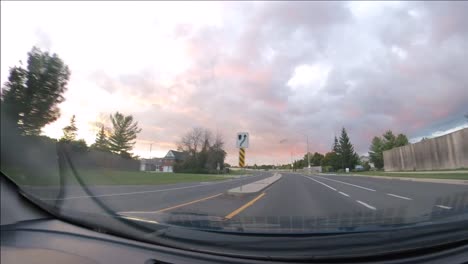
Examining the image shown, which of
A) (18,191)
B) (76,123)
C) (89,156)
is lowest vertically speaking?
(18,191)

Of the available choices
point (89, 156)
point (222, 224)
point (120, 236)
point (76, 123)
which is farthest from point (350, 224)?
point (89, 156)

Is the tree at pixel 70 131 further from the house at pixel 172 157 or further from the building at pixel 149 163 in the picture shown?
the house at pixel 172 157

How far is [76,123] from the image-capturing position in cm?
322

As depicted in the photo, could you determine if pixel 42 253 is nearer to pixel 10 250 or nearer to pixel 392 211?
pixel 10 250

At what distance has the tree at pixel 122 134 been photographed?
3.62 metres

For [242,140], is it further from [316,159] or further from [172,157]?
[316,159]

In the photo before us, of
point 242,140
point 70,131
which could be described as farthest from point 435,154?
point 242,140

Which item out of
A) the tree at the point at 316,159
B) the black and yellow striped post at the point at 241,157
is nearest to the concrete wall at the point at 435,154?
the black and yellow striped post at the point at 241,157

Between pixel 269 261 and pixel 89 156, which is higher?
pixel 89 156

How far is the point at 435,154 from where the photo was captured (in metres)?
4.40

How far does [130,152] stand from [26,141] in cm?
161

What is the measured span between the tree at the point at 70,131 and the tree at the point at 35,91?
27cm

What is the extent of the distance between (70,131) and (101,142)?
749mm

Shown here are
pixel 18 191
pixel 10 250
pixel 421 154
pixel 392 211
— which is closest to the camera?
pixel 10 250
